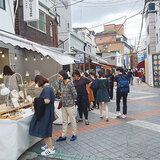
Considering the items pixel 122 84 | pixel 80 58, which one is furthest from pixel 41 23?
pixel 122 84

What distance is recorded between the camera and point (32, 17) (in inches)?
354

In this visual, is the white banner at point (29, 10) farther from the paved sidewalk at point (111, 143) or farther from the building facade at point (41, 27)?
the paved sidewalk at point (111, 143)

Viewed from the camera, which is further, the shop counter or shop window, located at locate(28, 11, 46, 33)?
shop window, located at locate(28, 11, 46, 33)

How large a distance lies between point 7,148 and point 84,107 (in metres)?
2.95

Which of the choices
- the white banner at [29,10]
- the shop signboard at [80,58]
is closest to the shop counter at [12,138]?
the white banner at [29,10]

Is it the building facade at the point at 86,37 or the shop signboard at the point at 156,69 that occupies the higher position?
the building facade at the point at 86,37

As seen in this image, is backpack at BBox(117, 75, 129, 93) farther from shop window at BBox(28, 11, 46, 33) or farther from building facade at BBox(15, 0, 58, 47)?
shop window at BBox(28, 11, 46, 33)

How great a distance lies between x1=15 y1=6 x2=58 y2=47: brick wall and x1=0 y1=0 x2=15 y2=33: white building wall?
97 centimetres

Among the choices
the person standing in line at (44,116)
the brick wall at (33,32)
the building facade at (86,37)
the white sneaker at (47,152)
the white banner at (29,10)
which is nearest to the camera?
the person standing in line at (44,116)

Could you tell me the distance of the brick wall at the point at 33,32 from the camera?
9.76 meters

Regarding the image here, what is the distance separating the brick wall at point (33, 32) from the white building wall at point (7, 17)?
0.97 m

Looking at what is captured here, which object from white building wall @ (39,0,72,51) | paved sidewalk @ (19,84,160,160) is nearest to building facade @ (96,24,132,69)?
white building wall @ (39,0,72,51)

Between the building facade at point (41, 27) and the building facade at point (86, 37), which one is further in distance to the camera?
the building facade at point (86, 37)

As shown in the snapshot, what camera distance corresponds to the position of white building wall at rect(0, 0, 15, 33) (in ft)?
26.3
